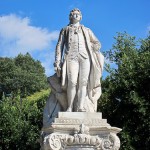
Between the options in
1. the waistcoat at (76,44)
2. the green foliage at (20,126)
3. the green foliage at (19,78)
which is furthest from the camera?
the green foliage at (19,78)

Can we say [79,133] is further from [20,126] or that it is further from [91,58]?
[20,126]

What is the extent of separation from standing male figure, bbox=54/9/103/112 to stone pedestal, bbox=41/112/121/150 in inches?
18.3

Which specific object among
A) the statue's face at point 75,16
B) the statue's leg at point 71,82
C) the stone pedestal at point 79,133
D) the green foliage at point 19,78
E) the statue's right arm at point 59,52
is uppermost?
the green foliage at point 19,78

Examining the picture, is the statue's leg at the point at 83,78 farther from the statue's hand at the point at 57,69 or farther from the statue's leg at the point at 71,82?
the statue's hand at the point at 57,69

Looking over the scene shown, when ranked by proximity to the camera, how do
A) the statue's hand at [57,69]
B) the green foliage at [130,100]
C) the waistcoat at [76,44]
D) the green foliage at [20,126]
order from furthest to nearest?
the green foliage at [20,126]
the green foliage at [130,100]
the waistcoat at [76,44]
the statue's hand at [57,69]

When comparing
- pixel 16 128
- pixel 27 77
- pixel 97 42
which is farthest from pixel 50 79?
pixel 27 77

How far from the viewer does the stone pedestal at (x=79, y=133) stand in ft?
42.7

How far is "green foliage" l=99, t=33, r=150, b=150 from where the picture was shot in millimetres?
22656

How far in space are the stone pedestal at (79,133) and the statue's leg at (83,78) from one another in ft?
1.72

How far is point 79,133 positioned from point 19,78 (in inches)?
1380

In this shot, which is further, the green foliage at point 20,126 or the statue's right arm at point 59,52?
the green foliage at point 20,126

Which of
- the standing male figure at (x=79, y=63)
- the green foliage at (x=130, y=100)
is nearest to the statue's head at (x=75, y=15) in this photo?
the standing male figure at (x=79, y=63)

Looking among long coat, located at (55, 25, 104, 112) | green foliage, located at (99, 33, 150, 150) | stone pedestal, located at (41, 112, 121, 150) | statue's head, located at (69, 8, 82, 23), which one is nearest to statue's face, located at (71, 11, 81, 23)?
statue's head, located at (69, 8, 82, 23)

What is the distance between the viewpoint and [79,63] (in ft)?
46.5
